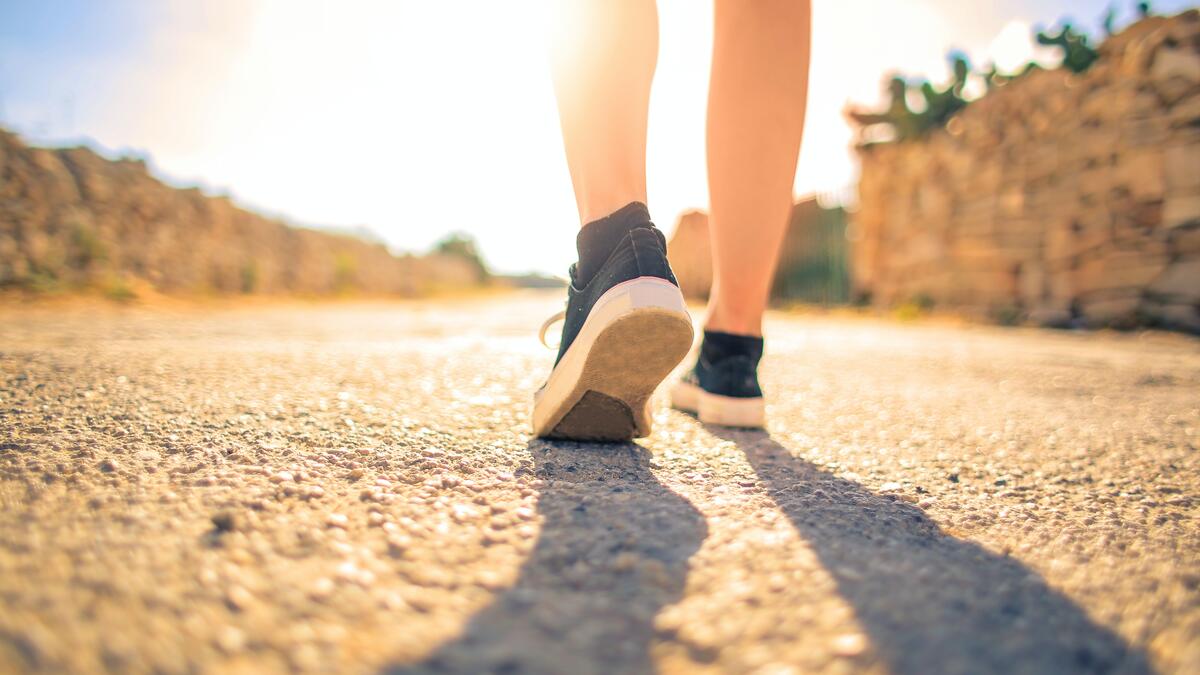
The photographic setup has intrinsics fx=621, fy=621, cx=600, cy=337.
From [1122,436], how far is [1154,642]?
3.20 feet

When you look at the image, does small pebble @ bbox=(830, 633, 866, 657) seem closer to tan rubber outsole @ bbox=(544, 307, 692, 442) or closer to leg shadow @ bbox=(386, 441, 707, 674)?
leg shadow @ bbox=(386, 441, 707, 674)

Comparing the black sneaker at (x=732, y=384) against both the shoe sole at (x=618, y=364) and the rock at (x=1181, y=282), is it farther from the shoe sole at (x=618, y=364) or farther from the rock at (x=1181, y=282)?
the rock at (x=1181, y=282)

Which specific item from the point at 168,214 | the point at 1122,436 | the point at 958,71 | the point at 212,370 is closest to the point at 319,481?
the point at 212,370

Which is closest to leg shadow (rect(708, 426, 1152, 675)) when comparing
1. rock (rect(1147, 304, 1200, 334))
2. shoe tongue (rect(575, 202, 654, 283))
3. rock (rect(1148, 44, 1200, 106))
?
shoe tongue (rect(575, 202, 654, 283))

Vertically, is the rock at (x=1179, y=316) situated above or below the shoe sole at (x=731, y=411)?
above

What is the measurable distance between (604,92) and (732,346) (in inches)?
21.4

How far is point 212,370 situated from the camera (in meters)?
1.41

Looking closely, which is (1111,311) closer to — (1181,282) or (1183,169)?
(1181,282)

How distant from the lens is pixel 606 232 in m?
0.92

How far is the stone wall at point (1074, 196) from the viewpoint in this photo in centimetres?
403

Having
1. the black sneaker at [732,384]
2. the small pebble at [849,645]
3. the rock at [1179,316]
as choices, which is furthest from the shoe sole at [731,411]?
the rock at [1179,316]

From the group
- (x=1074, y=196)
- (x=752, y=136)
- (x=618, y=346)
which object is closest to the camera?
(x=618, y=346)

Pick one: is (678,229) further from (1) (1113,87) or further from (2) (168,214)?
(2) (168,214)

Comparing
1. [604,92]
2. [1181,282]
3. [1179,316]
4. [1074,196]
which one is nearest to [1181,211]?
[1181,282]
